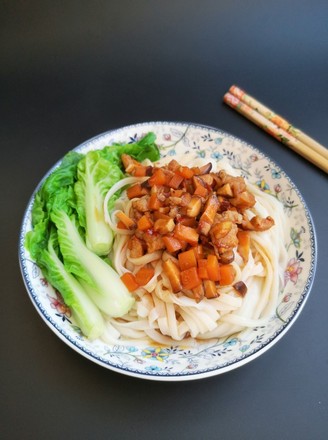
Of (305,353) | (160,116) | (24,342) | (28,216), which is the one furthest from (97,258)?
(160,116)

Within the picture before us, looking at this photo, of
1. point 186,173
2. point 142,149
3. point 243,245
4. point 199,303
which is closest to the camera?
point 199,303

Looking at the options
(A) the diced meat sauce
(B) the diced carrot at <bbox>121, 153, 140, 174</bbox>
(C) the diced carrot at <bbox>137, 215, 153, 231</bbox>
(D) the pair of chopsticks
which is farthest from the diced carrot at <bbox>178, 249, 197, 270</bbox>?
(D) the pair of chopsticks

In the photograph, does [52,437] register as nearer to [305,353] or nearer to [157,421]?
[157,421]

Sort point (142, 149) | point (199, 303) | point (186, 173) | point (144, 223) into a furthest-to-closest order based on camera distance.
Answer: point (142, 149) < point (186, 173) < point (144, 223) < point (199, 303)

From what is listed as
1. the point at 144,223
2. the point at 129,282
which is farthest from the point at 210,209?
the point at 129,282

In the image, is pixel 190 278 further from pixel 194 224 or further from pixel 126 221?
pixel 126 221

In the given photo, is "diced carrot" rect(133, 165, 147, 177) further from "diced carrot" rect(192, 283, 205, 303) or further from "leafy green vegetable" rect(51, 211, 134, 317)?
"diced carrot" rect(192, 283, 205, 303)

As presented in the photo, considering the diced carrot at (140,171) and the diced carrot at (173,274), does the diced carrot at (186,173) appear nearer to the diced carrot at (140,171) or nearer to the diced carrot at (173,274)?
the diced carrot at (140,171)

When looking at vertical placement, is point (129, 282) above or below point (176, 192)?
below
